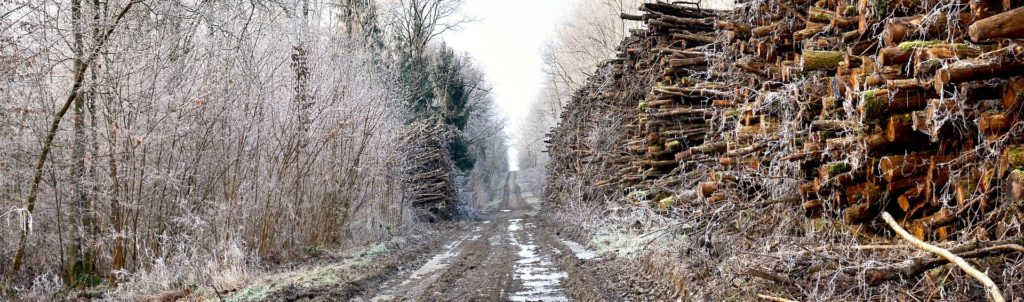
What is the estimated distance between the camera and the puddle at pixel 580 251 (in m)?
12.4

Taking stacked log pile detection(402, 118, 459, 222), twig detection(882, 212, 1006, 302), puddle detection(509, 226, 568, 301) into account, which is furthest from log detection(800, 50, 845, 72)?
stacked log pile detection(402, 118, 459, 222)

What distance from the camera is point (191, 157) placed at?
10.5 m

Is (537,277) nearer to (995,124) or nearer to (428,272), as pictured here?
(428,272)

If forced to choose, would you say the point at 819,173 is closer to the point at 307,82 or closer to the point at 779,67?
the point at 779,67

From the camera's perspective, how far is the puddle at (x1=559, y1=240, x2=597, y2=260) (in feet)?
40.8

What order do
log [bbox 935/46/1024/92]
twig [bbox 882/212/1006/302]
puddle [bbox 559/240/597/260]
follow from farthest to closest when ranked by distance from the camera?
puddle [bbox 559/240/597/260]
log [bbox 935/46/1024/92]
twig [bbox 882/212/1006/302]

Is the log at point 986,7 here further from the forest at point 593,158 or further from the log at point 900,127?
the log at point 900,127

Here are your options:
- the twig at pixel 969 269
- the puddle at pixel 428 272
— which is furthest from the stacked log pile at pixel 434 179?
the twig at pixel 969 269

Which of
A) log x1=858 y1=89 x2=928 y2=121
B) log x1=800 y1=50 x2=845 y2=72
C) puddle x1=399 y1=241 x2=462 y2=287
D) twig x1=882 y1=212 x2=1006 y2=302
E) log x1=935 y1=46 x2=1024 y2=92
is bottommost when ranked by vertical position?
puddle x1=399 y1=241 x2=462 y2=287

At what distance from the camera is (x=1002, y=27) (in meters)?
3.43

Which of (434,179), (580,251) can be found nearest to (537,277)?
(580,251)

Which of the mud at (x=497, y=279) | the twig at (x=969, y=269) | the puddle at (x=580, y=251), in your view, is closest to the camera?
the twig at (x=969, y=269)

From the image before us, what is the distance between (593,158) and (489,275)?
971cm

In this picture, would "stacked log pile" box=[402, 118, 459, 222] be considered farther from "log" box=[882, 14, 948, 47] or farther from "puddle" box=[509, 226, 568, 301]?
"log" box=[882, 14, 948, 47]
